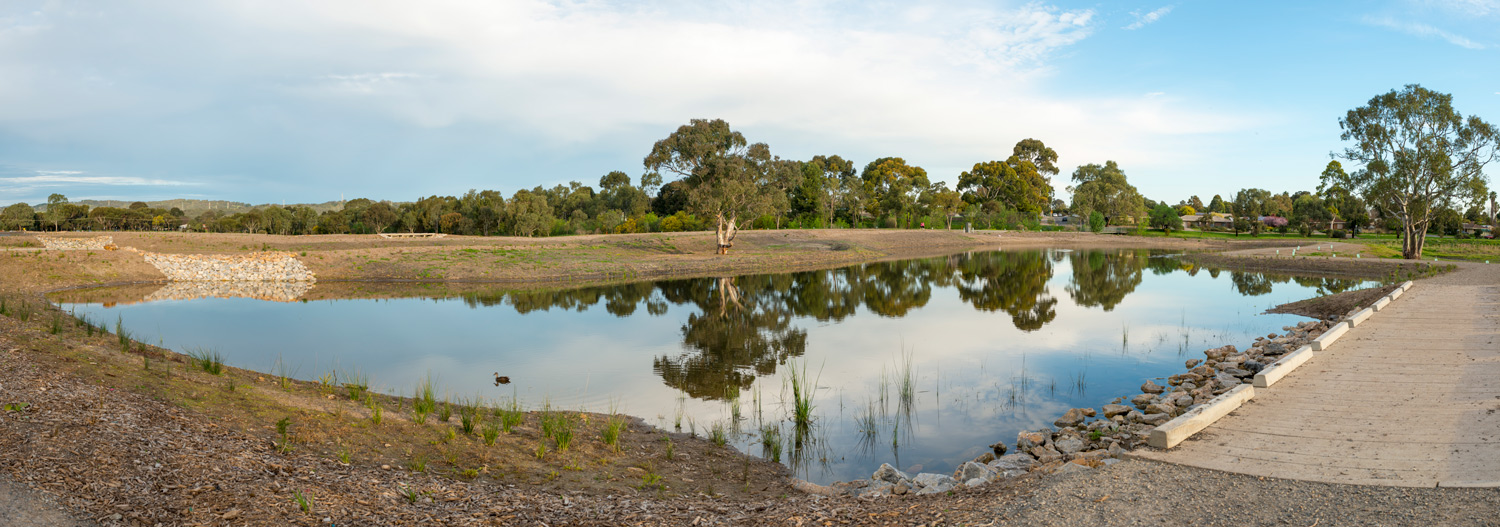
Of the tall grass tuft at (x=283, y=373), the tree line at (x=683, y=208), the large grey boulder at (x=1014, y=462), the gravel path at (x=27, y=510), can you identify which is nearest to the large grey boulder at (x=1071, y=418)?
the large grey boulder at (x=1014, y=462)

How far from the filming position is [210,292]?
25.5 metres

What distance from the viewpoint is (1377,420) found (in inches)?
288

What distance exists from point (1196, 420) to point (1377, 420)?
211 centimetres

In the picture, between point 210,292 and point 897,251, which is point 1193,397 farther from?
point 897,251

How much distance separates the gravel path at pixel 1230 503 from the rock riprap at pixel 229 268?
107ft

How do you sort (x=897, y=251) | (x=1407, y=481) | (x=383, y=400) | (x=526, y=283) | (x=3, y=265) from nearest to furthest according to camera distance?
1. (x=1407, y=481)
2. (x=383, y=400)
3. (x=3, y=265)
4. (x=526, y=283)
5. (x=897, y=251)

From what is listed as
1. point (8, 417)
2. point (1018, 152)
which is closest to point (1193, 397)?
point (8, 417)

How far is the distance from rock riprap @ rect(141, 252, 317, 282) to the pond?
205 cm

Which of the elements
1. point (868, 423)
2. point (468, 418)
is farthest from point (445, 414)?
point (868, 423)

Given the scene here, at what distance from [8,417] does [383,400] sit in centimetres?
383

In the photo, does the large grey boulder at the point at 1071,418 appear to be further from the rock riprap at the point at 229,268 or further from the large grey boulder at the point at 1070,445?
the rock riprap at the point at 229,268

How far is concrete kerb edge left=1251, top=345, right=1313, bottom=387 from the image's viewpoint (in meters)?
8.80

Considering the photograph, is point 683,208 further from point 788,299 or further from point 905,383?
point 905,383

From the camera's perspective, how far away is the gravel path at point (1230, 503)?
486 centimetres
